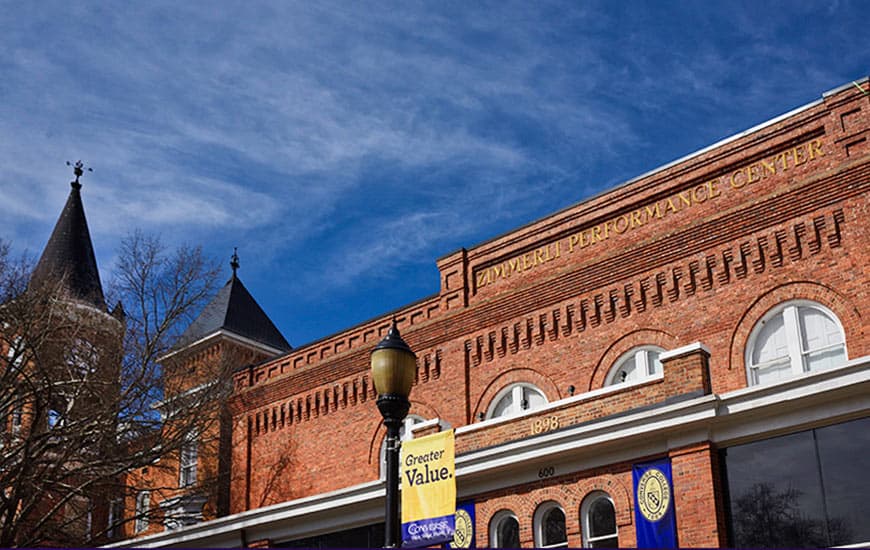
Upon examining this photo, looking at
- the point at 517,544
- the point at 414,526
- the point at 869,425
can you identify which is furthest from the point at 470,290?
the point at 414,526

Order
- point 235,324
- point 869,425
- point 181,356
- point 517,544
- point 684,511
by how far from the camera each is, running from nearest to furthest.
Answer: point 869,425 < point 684,511 < point 517,544 < point 181,356 < point 235,324

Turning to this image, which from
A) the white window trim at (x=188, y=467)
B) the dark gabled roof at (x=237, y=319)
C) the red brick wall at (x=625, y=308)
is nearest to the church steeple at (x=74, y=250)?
the dark gabled roof at (x=237, y=319)

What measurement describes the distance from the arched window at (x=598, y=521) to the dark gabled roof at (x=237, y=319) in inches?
768

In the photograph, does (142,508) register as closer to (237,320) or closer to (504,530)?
(237,320)

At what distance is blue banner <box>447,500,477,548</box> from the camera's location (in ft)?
67.1

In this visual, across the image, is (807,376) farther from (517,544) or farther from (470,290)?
(470,290)

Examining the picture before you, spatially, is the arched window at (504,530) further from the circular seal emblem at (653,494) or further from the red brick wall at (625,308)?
the circular seal emblem at (653,494)

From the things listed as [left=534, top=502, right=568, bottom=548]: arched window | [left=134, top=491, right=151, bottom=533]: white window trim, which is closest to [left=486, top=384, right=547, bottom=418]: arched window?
[left=534, top=502, right=568, bottom=548]: arched window

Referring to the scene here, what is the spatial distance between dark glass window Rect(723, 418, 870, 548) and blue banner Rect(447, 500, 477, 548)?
5.68 m

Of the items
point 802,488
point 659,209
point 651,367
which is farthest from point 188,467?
point 802,488

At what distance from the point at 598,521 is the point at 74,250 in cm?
2979

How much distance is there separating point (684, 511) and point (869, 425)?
3322 mm

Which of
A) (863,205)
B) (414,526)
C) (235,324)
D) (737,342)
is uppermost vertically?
(235,324)

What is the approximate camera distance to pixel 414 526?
449 inches
